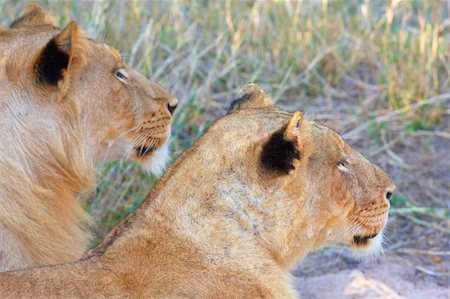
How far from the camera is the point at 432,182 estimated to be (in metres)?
5.28

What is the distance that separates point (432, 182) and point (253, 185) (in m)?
2.68

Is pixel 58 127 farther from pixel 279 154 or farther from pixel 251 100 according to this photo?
pixel 279 154

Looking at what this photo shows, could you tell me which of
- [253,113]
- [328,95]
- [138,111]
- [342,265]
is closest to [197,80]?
[328,95]

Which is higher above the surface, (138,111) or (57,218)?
(138,111)

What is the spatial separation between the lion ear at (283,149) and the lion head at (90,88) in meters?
0.88

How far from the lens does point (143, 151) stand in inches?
145

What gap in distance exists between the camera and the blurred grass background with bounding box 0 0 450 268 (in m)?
5.25

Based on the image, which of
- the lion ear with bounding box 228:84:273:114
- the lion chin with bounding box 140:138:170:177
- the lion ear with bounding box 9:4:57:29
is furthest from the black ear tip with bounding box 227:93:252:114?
the lion ear with bounding box 9:4:57:29

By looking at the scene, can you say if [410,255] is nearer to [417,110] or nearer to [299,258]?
[417,110]

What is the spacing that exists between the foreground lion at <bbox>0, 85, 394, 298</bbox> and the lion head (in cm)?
63

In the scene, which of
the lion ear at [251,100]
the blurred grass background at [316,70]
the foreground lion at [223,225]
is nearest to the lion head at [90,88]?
the lion ear at [251,100]

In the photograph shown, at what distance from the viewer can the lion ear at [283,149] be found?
275cm

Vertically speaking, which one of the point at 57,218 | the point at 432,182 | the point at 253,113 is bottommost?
the point at 432,182

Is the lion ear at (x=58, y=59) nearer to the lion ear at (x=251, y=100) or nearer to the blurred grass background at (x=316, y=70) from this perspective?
the lion ear at (x=251, y=100)
